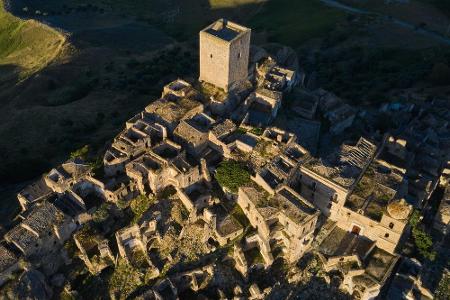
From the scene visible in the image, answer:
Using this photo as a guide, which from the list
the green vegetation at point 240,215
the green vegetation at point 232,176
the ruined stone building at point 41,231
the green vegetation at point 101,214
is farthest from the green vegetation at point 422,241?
the ruined stone building at point 41,231

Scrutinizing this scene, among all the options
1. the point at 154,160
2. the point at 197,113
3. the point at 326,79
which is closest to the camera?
the point at 154,160

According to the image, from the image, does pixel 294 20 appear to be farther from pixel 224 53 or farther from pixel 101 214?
pixel 101 214

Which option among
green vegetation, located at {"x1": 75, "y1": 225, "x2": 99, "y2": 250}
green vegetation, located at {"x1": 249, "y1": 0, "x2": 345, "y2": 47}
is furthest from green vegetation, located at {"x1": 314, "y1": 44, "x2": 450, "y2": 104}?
green vegetation, located at {"x1": 75, "y1": 225, "x2": 99, "y2": 250}

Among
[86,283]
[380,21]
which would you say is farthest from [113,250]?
[380,21]

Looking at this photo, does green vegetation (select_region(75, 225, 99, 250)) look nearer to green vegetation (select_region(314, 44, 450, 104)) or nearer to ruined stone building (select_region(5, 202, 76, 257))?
ruined stone building (select_region(5, 202, 76, 257))

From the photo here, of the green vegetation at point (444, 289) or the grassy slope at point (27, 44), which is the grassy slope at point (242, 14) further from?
the green vegetation at point (444, 289)

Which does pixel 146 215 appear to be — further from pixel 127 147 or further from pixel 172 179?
pixel 127 147
